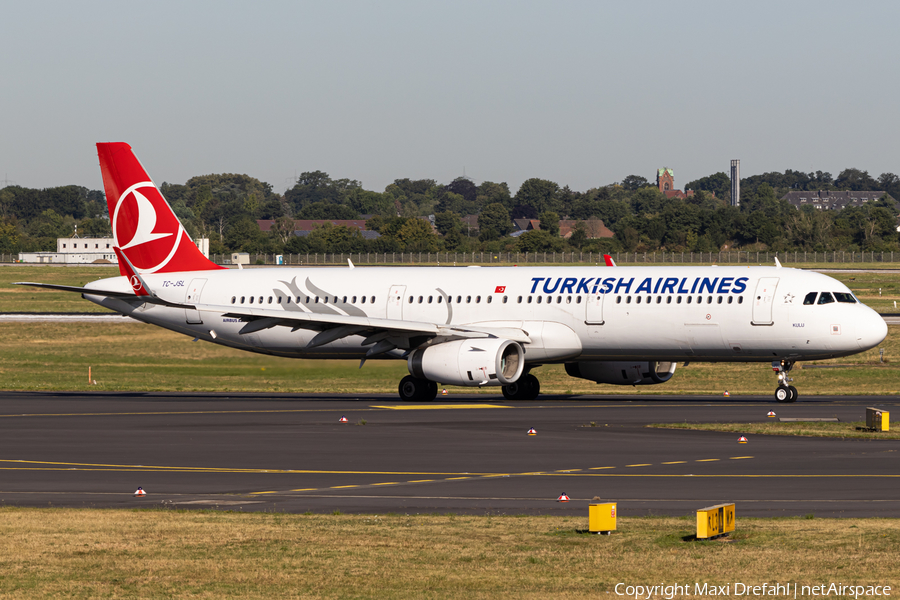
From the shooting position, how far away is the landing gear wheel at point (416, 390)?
1678 inches

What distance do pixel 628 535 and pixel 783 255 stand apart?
138 meters

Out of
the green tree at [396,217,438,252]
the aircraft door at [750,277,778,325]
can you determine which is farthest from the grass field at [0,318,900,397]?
the green tree at [396,217,438,252]

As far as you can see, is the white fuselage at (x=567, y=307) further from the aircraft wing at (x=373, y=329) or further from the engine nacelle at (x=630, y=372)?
the engine nacelle at (x=630, y=372)

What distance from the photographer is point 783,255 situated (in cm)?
14938

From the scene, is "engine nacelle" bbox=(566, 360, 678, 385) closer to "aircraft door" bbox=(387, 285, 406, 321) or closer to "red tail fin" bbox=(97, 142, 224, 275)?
"aircraft door" bbox=(387, 285, 406, 321)

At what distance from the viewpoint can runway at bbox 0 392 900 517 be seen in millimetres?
20328

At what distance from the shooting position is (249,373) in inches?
1869

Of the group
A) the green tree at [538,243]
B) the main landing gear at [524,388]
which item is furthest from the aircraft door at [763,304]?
the green tree at [538,243]

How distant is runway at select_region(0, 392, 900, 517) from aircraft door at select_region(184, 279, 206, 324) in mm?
7505

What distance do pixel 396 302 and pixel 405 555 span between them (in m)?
30.1

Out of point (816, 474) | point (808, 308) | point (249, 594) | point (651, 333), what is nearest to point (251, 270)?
point (651, 333)

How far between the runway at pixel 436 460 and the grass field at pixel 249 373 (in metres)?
7.18

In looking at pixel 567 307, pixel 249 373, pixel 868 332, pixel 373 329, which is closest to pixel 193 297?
pixel 249 373

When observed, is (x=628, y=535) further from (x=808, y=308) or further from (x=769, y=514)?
(x=808, y=308)
